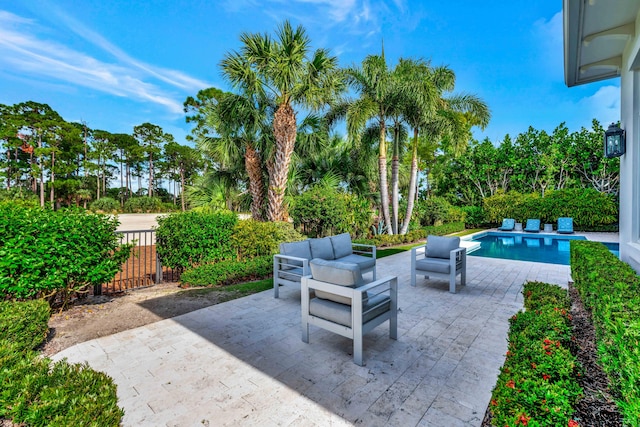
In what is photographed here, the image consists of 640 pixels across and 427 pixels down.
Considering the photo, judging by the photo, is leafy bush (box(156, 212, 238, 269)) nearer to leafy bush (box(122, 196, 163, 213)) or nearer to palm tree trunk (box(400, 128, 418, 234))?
palm tree trunk (box(400, 128, 418, 234))

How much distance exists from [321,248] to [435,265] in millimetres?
2200

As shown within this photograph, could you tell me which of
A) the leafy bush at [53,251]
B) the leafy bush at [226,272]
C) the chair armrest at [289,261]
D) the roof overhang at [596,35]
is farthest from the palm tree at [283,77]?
the roof overhang at [596,35]

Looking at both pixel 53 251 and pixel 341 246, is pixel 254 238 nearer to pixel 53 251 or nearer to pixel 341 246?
pixel 341 246

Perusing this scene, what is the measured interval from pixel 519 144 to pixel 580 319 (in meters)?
21.2

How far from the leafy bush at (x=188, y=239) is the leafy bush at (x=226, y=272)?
0.27 m

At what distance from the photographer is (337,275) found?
3.04 metres

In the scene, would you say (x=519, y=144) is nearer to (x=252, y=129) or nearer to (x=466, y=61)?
(x=466, y=61)

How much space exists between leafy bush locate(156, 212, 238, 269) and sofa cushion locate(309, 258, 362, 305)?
3.75 metres

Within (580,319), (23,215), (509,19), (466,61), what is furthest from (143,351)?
(466,61)

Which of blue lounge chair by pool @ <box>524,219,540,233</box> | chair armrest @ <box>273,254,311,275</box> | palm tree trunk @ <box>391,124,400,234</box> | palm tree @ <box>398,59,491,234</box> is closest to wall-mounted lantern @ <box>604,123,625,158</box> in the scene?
chair armrest @ <box>273,254,311,275</box>

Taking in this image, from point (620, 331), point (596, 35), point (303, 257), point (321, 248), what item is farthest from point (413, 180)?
point (620, 331)

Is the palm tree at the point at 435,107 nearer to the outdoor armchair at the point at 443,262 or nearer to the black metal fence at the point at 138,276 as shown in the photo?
the outdoor armchair at the point at 443,262

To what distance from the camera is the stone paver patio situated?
2146 mm

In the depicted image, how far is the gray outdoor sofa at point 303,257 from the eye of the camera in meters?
4.66
